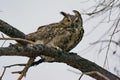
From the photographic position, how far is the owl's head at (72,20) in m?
1.97

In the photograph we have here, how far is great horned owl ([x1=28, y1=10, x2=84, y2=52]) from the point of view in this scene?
1.75 metres

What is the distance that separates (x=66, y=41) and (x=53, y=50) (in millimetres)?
284

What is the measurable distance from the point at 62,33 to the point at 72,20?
7.9 inches

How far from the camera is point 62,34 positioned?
1811mm

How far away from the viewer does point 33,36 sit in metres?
1.74

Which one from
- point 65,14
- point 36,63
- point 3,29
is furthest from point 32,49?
point 65,14

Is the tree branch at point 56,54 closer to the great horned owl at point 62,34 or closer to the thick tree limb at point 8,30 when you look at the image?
the great horned owl at point 62,34

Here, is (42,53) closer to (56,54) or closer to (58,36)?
(56,54)

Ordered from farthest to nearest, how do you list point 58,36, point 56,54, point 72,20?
point 72,20, point 58,36, point 56,54

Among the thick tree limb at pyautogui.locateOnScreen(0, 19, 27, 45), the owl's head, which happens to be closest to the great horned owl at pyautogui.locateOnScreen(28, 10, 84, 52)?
the owl's head

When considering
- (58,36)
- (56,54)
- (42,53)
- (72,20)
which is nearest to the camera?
(42,53)

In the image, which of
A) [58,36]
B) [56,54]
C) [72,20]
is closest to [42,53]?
[56,54]

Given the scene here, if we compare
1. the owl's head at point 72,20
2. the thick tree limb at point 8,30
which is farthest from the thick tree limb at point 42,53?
the owl's head at point 72,20

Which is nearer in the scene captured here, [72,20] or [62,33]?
[62,33]
